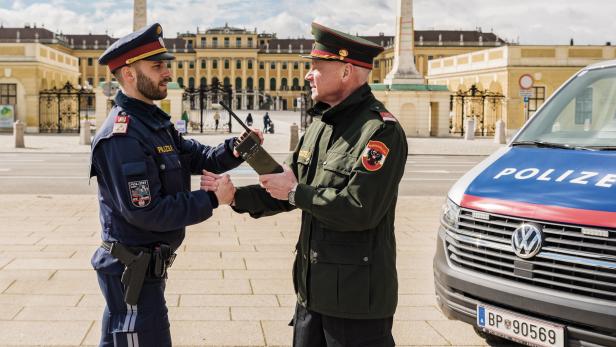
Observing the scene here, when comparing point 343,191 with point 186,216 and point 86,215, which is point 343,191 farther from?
point 86,215

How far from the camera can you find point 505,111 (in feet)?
132

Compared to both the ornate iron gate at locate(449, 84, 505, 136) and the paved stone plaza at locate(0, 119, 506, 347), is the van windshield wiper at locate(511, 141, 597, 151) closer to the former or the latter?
the paved stone plaza at locate(0, 119, 506, 347)

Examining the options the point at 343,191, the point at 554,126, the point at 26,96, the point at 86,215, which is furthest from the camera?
the point at 26,96

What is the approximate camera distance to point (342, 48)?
3.24 metres

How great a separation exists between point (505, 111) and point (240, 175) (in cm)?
2695

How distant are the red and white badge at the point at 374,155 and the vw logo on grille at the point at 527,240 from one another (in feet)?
4.08

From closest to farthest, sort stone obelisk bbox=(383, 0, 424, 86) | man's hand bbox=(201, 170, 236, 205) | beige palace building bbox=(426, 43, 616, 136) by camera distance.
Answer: man's hand bbox=(201, 170, 236, 205) → stone obelisk bbox=(383, 0, 424, 86) → beige palace building bbox=(426, 43, 616, 136)

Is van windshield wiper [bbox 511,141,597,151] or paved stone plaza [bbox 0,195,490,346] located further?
paved stone plaza [bbox 0,195,490,346]

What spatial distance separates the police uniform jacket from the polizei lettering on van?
1.91 metres

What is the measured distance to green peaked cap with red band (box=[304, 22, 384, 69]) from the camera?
3242 mm

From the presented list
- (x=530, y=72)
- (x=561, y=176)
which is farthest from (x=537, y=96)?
(x=561, y=176)

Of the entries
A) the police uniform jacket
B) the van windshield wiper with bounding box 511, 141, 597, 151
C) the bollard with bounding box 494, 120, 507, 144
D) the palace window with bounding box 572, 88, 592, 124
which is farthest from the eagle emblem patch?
the bollard with bounding box 494, 120, 507, 144

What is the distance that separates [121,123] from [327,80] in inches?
37.9

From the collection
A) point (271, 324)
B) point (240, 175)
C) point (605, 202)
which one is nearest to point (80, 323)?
point (271, 324)
